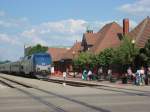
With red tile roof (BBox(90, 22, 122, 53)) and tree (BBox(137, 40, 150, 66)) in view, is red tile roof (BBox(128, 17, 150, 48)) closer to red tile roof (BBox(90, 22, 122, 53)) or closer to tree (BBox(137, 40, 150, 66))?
tree (BBox(137, 40, 150, 66))

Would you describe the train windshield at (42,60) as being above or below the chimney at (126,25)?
below

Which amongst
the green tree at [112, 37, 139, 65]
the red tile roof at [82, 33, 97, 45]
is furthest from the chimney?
the green tree at [112, 37, 139, 65]

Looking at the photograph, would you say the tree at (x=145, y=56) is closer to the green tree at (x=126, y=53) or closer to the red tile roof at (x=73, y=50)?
the green tree at (x=126, y=53)

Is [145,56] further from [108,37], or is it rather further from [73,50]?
[73,50]

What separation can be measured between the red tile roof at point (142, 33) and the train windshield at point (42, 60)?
12216mm

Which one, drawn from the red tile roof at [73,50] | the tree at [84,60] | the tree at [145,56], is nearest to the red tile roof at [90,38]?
the red tile roof at [73,50]

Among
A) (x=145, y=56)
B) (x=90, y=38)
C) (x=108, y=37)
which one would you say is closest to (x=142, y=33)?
(x=145, y=56)

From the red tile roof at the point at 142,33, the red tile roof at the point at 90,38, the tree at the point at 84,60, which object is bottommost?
the tree at the point at 84,60

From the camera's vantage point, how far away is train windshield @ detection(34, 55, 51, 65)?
208 ft

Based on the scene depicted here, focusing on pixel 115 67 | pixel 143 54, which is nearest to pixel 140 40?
pixel 115 67

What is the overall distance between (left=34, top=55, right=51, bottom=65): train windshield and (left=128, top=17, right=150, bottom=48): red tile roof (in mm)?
12216

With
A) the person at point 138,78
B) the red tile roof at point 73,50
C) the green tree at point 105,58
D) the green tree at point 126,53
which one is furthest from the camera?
the red tile roof at point 73,50

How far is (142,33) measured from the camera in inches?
2746

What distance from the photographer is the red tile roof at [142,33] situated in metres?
66.9
